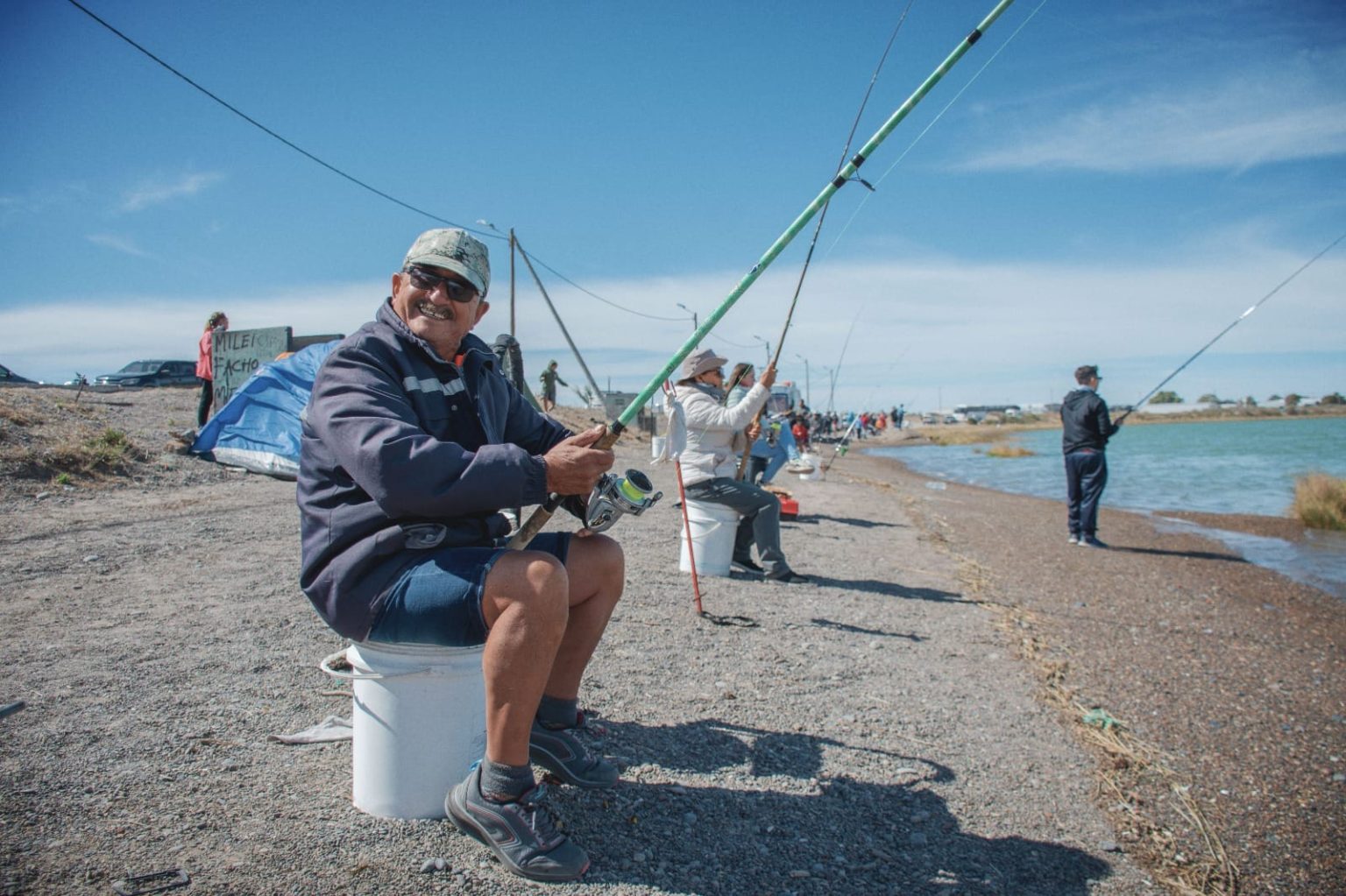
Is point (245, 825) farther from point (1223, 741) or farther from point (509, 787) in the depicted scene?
point (1223, 741)

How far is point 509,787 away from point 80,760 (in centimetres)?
154

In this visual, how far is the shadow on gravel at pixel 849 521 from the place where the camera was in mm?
10733

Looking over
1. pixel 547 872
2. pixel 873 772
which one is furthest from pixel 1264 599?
pixel 547 872

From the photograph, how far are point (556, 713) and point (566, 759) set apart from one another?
0.15 metres

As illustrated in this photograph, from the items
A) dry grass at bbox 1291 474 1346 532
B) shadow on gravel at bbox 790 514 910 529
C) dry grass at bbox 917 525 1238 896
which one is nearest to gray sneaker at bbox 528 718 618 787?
dry grass at bbox 917 525 1238 896

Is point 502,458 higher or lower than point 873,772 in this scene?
higher

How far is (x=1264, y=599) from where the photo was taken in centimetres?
759

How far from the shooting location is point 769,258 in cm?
292

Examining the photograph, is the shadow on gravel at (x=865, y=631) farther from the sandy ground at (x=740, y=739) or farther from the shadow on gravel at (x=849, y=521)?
the shadow on gravel at (x=849, y=521)

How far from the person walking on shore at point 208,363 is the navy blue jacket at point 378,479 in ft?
31.2

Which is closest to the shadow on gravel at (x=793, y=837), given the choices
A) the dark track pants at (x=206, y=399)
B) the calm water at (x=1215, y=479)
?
the calm water at (x=1215, y=479)

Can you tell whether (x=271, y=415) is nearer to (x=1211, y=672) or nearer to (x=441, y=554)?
(x=441, y=554)

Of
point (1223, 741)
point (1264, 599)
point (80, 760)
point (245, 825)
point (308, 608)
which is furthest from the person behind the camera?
point (1264, 599)

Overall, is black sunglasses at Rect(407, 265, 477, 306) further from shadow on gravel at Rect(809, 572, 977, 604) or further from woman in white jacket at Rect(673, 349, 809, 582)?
shadow on gravel at Rect(809, 572, 977, 604)
